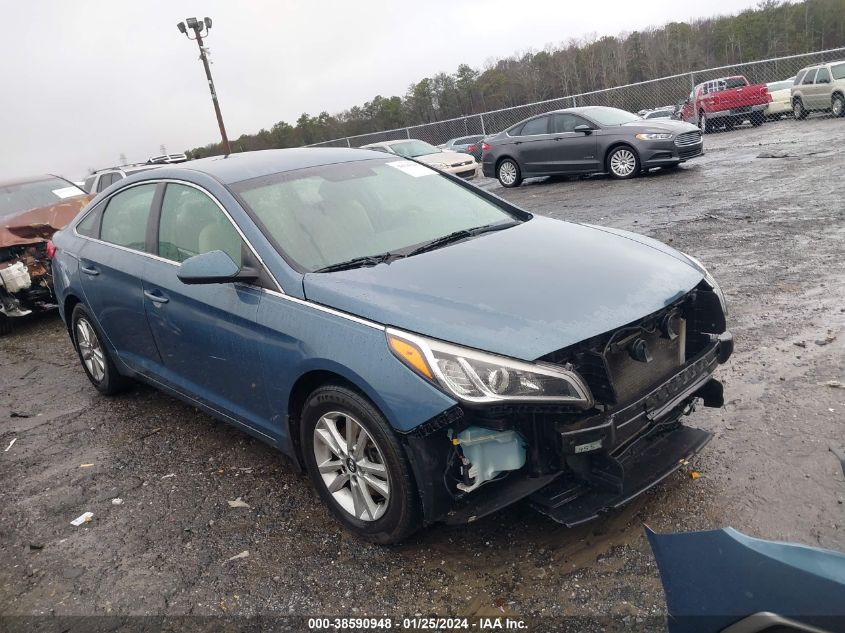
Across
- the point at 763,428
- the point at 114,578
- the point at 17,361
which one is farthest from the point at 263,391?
the point at 17,361

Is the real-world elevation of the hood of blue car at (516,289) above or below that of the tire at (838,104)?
above

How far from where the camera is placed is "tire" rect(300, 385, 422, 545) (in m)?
2.79

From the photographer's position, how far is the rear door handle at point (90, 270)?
475 cm

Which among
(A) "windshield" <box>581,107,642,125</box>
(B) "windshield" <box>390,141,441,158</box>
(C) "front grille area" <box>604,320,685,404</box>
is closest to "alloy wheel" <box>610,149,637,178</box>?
(A) "windshield" <box>581,107,642,125</box>

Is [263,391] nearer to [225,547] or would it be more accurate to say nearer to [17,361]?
[225,547]

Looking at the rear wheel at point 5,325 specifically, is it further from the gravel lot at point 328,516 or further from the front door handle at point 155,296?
the front door handle at point 155,296

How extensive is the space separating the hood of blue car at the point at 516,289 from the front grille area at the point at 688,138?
11348 mm

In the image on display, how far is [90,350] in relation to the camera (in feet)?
17.5

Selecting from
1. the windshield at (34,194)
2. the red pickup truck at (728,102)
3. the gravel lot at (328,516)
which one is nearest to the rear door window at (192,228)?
the gravel lot at (328,516)

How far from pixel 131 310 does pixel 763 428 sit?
148 inches

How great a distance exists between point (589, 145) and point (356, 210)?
12026mm

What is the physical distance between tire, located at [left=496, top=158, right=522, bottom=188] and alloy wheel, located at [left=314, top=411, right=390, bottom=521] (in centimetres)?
1413

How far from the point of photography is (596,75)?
261 ft

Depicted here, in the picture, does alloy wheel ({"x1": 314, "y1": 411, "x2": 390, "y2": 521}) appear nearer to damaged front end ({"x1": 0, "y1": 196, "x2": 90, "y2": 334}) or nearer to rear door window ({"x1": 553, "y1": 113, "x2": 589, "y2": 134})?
damaged front end ({"x1": 0, "y1": 196, "x2": 90, "y2": 334})
